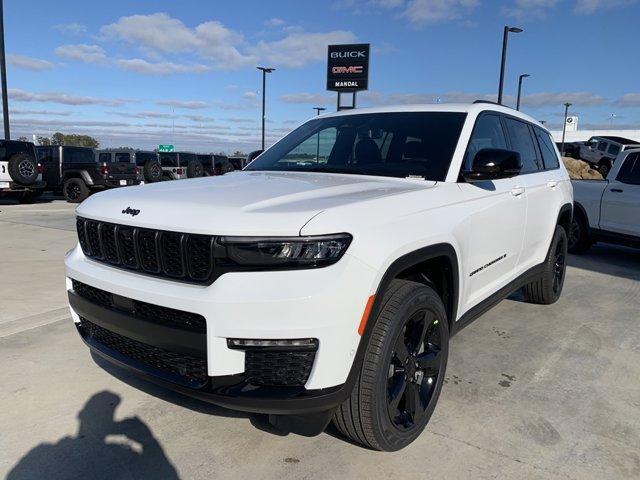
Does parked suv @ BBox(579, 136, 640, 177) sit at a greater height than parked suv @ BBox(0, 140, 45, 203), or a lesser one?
greater

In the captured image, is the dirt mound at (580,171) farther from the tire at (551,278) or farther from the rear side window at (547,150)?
the tire at (551,278)

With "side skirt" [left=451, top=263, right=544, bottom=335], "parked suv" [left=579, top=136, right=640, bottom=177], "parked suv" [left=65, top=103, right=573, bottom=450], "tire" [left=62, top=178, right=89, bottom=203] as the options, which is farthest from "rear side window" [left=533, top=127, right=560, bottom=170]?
"parked suv" [left=579, top=136, right=640, bottom=177]

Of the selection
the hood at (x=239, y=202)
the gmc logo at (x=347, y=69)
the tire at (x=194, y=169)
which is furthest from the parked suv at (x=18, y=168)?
the hood at (x=239, y=202)

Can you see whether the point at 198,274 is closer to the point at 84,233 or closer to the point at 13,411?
the point at 84,233

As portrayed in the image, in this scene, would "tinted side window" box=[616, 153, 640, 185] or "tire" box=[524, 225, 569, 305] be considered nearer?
"tire" box=[524, 225, 569, 305]

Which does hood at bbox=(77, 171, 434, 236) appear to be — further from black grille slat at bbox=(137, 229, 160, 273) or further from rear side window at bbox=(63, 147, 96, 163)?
rear side window at bbox=(63, 147, 96, 163)

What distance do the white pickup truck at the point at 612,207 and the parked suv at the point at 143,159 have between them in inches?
558

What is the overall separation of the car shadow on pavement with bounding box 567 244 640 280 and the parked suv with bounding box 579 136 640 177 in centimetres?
1836

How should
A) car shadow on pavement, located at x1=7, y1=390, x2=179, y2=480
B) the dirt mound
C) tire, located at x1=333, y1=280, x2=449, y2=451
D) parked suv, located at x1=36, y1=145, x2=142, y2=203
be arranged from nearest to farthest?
tire, located at x1=333, y1=280, x2=449, y2=451
car shadow on pavement, located at x1=7, y1=390, x2=179, y2=480
parked suv, located at x1=36, y1=145, x2=142, y2=203
the dirt mound

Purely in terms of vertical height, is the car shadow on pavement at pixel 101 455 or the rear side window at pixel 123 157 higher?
the rear side window at pixel 123 157

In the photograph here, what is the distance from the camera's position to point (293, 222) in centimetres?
214

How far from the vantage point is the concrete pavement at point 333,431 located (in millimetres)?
2574

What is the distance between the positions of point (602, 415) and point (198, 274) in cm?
257

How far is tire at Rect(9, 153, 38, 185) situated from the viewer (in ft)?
43.7
